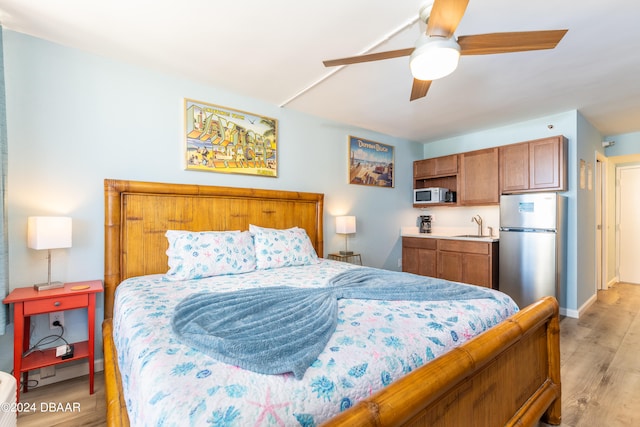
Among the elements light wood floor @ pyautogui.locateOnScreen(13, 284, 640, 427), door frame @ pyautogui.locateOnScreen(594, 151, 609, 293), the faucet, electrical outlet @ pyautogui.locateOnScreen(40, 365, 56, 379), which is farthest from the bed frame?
door frame @ pyautogui.locateOnScreen(594, 151, 609, 293)

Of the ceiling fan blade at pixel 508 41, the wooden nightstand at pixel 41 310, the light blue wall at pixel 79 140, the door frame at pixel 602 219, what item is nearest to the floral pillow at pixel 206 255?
the wooden nightstand at pixel 41 310

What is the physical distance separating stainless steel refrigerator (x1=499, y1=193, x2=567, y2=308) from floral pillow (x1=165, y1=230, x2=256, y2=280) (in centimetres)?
315

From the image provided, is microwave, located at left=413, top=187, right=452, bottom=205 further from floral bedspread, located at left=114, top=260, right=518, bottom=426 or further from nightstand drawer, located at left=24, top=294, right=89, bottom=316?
nightstand drawer, located at left=24, top=294, right=89, bottom=316

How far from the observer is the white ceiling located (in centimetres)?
181

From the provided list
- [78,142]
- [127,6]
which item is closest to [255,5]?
[127,6]

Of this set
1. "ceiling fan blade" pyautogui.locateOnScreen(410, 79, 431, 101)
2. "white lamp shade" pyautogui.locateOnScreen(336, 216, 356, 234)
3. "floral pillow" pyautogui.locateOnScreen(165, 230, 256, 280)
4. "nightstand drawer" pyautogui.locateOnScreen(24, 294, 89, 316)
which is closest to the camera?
"nightstand drawer" pyautogui.locateOnScreen(24, 294, 89, 316)

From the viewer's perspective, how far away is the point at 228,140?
9.73ft

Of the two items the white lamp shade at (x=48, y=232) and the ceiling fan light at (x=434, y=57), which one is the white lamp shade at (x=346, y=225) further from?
the white lamp shade at (x=48, y=232)

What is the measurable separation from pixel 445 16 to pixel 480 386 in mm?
1725

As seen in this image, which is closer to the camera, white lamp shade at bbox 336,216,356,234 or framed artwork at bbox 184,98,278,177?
framed artwork at bbox 184,98,278,177

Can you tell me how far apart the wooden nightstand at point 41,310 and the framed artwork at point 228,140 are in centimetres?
131

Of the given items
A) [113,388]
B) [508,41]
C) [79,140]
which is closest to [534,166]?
[508,41]

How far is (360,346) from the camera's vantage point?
1062mm

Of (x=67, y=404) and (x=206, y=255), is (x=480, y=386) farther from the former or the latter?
(x=67, y=404)
